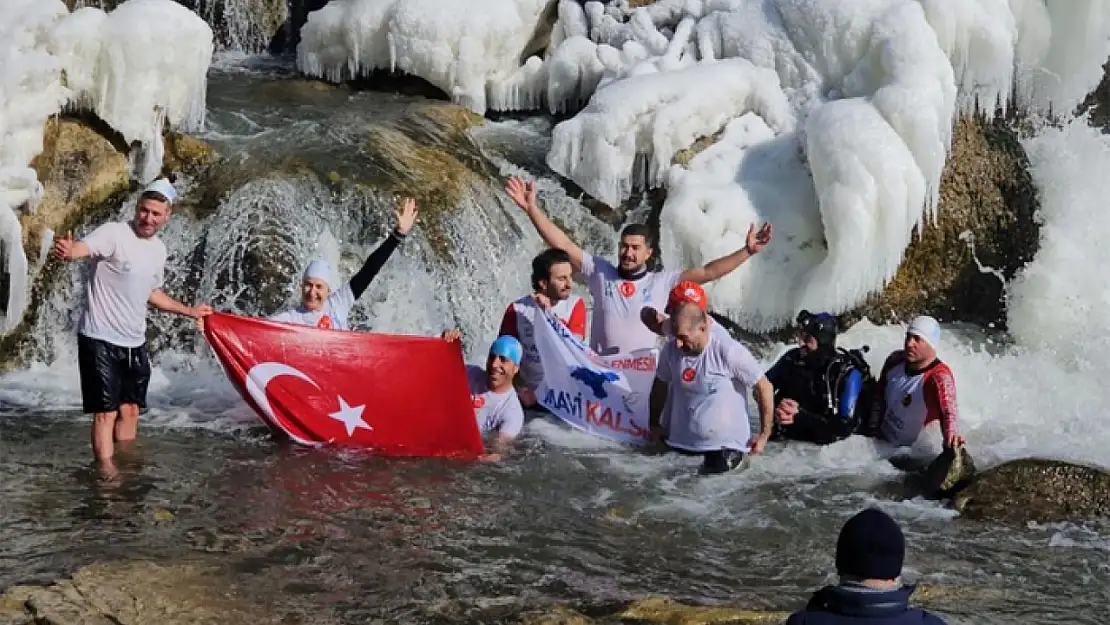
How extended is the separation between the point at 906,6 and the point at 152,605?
8.04 meters

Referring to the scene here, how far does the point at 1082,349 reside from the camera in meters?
9.91

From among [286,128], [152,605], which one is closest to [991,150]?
[286,128]

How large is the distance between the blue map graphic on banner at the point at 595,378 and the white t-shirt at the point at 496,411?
15.0 inches

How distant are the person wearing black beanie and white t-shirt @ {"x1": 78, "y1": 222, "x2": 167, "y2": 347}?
4.42m

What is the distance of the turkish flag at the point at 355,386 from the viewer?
686 centimetres

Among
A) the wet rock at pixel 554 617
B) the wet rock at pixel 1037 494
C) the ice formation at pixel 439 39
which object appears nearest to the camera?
the wet rock at pixel 554 617

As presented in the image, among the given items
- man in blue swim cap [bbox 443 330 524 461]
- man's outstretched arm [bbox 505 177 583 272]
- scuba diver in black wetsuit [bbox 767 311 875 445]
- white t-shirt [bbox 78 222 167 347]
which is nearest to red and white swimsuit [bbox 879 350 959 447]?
scuba diver in black wetsuit [bbox 767 311 875 445]

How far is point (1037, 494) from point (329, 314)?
3.77m

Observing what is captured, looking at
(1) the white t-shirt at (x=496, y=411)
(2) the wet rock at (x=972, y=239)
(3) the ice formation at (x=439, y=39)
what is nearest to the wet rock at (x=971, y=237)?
(2) the wet rock at (x=972, y=239)

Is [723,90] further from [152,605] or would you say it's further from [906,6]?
[152,605]

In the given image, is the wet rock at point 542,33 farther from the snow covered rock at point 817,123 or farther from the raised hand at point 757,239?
the raised hand at point 757,239

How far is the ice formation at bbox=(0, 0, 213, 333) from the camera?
908cm

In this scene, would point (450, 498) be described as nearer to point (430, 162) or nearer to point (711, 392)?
point (711, 392)

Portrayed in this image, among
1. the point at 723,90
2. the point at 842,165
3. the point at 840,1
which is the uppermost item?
the point at 840,1
